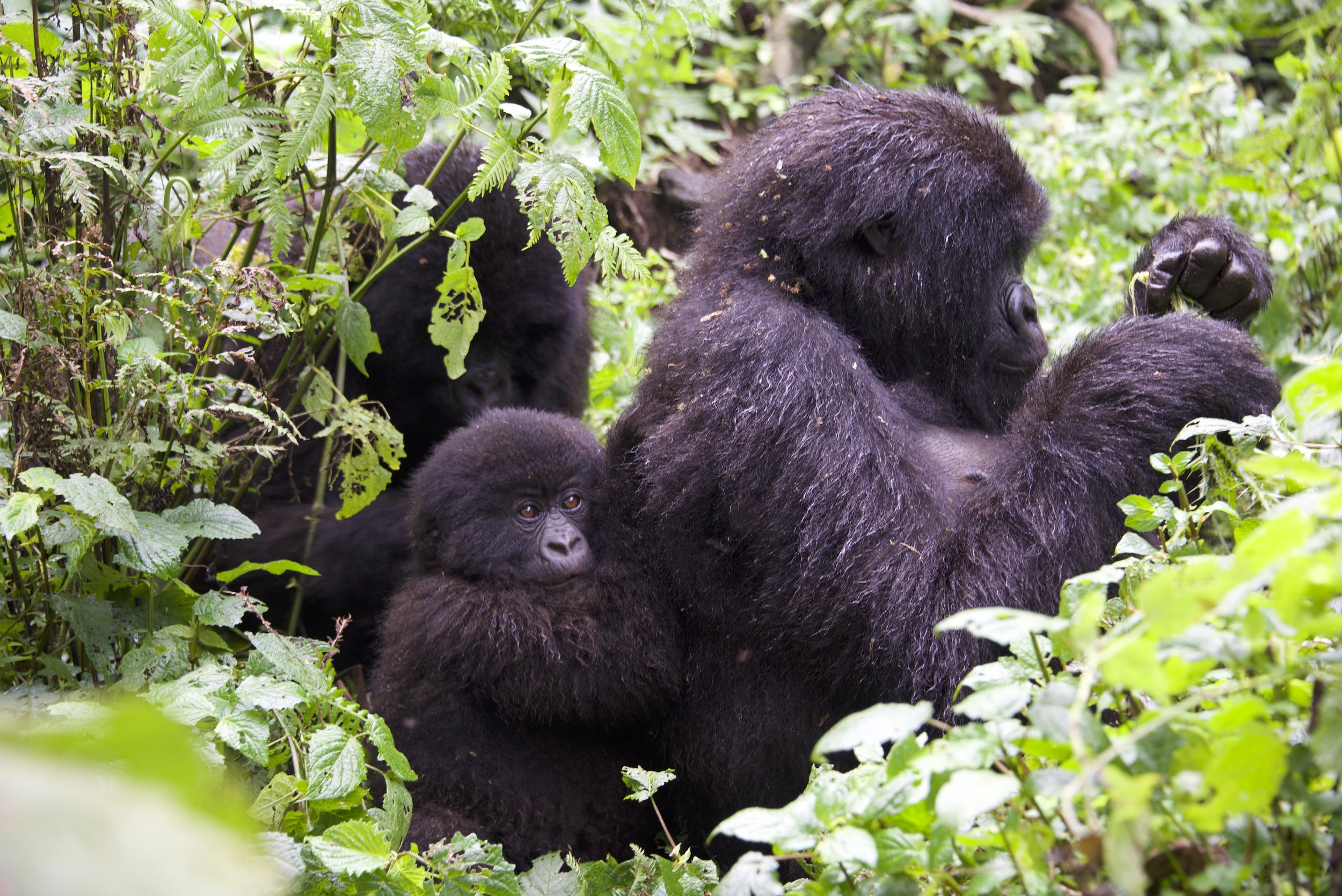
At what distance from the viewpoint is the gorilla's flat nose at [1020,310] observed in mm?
2443

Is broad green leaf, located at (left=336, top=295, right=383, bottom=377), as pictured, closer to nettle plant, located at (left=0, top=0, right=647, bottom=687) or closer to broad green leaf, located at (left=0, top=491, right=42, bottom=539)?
nettle plant, located at (left=0, top=0, right=647, bottom=687)

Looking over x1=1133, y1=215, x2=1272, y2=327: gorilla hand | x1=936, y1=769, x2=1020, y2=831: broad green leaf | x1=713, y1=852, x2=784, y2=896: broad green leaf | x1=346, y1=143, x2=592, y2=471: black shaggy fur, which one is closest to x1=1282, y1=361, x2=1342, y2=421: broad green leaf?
x1=936, y1=769, x2=1020, y2=831: broad green leaf

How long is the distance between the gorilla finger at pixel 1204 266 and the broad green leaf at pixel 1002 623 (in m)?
1.76

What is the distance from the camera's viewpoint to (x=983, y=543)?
212 centimetres

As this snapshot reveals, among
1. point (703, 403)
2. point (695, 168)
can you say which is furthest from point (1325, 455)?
point (695, 168)

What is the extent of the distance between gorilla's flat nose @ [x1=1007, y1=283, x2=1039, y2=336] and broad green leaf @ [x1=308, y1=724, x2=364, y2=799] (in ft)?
5.21

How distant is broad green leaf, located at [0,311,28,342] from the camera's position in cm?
196

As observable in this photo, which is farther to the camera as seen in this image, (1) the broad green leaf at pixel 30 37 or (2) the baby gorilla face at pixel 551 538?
(2) the baby gorilla face at pixel 551 538

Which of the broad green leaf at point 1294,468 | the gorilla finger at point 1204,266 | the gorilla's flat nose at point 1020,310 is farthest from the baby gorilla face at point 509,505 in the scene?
the broad green leaf at point 1294,468

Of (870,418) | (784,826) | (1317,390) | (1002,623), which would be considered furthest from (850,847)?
(870,418)

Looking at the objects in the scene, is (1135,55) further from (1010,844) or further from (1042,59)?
(1010,844)

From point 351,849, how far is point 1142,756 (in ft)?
3.78

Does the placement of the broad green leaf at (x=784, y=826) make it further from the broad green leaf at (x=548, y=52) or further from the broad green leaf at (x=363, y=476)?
the broad green leaf at (x=363, y=476)

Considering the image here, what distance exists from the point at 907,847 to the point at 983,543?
1.08m
